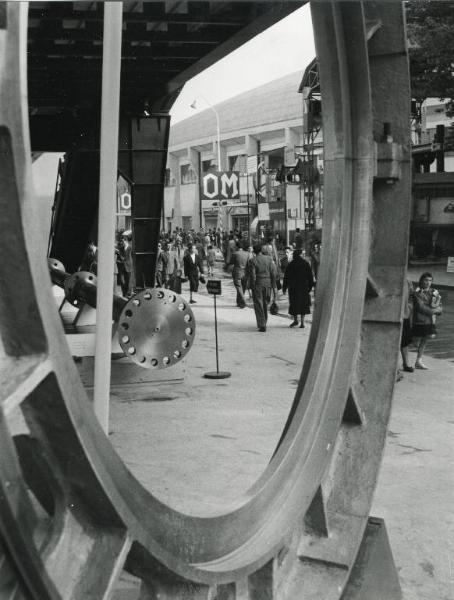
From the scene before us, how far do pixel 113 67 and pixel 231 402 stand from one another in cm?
715

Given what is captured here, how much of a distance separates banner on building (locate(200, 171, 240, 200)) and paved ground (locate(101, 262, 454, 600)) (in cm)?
1198

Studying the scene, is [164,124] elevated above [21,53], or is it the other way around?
[164,124]

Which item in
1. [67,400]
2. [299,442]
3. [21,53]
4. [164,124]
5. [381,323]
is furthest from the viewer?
[164,124]

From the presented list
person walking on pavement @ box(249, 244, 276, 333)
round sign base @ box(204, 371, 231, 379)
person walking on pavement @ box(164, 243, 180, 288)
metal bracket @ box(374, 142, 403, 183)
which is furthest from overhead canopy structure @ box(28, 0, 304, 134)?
person walking on pavement @ box(164, 243, 180, 288)

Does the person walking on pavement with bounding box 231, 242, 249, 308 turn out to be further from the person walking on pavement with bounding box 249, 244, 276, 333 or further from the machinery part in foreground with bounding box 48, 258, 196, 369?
the machinery part in foreground with bounding box 48, 258, 196, 369

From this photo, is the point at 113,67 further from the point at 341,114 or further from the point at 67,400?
the point at 67,400

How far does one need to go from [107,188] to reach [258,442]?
502cm

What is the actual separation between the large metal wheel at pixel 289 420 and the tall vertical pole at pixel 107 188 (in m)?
1.24

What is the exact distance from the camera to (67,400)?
2.20 m

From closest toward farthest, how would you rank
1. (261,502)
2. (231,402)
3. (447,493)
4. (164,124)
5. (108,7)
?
(261,502)
(108,7)
(447,493)
(231,402)
(164,124)

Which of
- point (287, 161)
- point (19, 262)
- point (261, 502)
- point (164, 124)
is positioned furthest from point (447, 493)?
A: point (287, 161)

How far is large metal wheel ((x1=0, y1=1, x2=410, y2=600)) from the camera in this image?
6.66 ft

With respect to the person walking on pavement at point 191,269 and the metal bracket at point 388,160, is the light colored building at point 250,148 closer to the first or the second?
the person walking on pavement at point 191,269

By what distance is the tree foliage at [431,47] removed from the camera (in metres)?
28.0
